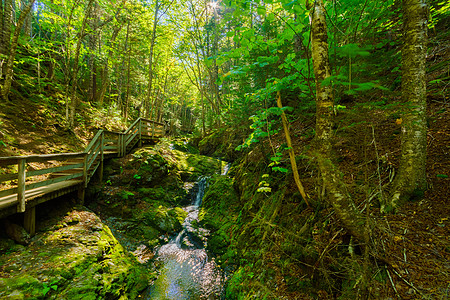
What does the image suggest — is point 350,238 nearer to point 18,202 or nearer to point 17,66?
point 18,202

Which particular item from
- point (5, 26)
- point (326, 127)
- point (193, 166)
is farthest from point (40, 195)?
point (5, 26)

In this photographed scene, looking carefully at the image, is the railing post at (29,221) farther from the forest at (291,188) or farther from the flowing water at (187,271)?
the flowing water at (187,271)

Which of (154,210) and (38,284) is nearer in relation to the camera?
(38,284)

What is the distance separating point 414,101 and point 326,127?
1295mm

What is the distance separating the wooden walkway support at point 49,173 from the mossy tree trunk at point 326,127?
18.7 ft

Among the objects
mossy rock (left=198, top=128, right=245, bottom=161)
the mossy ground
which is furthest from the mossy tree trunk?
mossy rock (left=198, top=128, right=245, bottom=161)

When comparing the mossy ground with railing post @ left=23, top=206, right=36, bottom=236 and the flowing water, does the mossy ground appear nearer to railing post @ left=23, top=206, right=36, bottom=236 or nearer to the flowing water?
railing post @ left=23, top=206, right=36, bottom=236

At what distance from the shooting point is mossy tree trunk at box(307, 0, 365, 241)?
7.81 ft

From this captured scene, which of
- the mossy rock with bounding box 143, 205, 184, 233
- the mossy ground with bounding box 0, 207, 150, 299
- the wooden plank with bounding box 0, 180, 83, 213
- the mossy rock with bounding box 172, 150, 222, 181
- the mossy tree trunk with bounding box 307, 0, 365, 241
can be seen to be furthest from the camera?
the mossy rock with bounding box 172, 150, 222, 181

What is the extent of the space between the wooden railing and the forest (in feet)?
0.37

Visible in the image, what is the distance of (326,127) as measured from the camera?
2439mm

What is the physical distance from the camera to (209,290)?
4.36 meters

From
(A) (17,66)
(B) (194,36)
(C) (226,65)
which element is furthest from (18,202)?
(C) (226,65)

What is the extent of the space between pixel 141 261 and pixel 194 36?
16.0m
